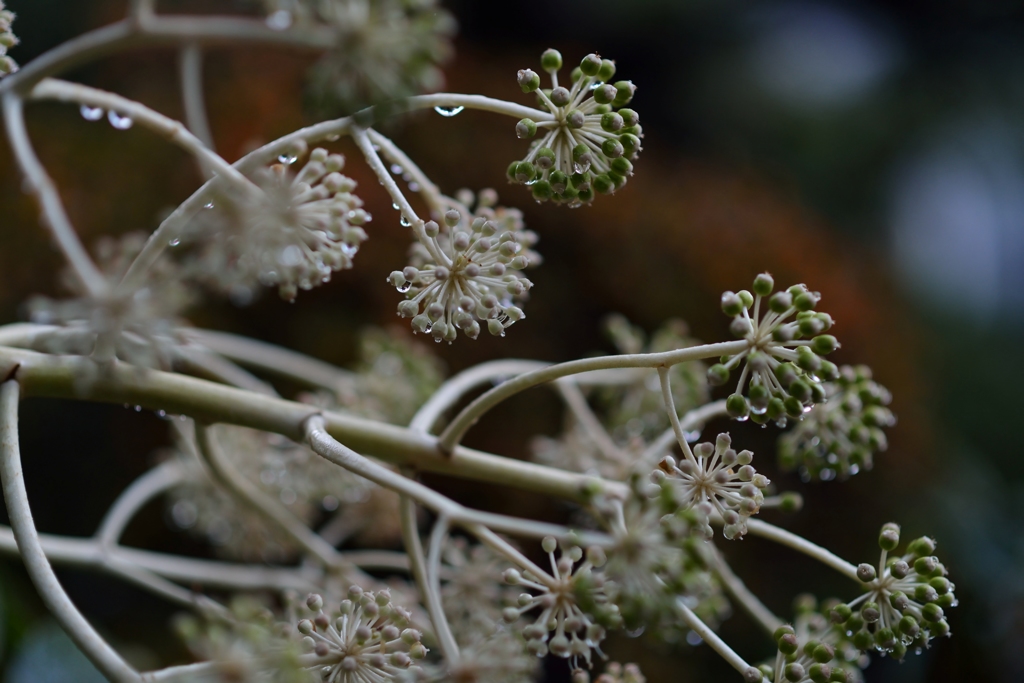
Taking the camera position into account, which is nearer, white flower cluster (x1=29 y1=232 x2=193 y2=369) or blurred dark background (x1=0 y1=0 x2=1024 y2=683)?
white flower cluster (x1=29 y1=232 x2=193 y2=369)

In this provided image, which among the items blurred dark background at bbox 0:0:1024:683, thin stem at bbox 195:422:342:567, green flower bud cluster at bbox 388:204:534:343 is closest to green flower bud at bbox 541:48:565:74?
green flower bud cluster at bbox 388:204:534:343

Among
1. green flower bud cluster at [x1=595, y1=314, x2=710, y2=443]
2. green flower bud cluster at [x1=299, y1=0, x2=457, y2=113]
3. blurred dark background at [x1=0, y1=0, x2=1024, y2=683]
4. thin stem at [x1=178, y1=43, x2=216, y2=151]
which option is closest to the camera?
green flower bud cluster at [x1=299, y1=0, x2=457, y2=113]

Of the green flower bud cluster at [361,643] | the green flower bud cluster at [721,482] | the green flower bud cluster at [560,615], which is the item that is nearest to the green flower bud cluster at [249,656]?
the green flower bud cluster at [361,643]

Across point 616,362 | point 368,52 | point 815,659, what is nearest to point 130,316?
point 368,52

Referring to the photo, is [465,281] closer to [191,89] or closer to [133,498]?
[191,89]

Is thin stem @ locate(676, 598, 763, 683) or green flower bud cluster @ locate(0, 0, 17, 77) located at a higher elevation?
green flower bud cluster @ locate(0, 0, 17, 77)

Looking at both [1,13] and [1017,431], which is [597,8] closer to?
[1017,431]

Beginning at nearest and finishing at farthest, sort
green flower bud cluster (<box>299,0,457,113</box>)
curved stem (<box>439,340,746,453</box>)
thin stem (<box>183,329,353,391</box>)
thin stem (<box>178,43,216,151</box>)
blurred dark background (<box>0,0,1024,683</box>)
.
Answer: green flower bud cluster (<box>299,0,457,113</box>), curved stem (<box>439,340,746,453</box>), thin stem (<box>178,43,216,151</box>), thin stem (<box>183,329,353,391</box>), blurred dark background (<box>0,0,1024,683</box>)

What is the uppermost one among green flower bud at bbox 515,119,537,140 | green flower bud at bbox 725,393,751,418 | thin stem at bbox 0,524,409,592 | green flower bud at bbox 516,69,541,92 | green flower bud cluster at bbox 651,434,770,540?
thin stem at bbox 0,524,409,592

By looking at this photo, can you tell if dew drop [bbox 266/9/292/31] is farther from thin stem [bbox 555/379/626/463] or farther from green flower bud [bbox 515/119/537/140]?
thin stem [bbox 555/379/626/463]
